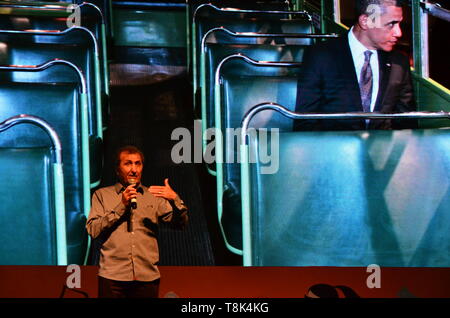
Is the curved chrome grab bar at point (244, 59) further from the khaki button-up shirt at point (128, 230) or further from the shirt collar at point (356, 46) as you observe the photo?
the khaki button-up shirt at point (128, 230)

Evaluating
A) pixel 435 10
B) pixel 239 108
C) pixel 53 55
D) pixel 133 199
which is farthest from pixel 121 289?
pixel 435 10

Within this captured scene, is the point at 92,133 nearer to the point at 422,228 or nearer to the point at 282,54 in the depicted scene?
the point at 282,54

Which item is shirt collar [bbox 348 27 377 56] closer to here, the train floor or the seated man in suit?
the seated man in suit

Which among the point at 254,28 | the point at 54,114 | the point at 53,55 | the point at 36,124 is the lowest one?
the point at 36,124

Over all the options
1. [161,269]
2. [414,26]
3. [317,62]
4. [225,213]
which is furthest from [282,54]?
[161,269]

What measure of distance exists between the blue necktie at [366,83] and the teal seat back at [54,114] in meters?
1.11

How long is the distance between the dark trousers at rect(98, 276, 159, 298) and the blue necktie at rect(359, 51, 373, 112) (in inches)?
43.0

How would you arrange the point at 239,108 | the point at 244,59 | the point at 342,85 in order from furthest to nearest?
the point at 244,59
the point at 239,108
the point at 342,85

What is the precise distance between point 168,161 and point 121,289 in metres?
1.29

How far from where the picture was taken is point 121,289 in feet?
6.38

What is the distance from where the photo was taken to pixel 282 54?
348 centimetres

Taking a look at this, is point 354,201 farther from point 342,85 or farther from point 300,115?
point 342,85

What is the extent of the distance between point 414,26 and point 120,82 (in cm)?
228

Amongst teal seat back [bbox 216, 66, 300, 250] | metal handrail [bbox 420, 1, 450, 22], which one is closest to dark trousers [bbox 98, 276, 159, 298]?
teal seat back [bbox 216, 66, 300, 250]
